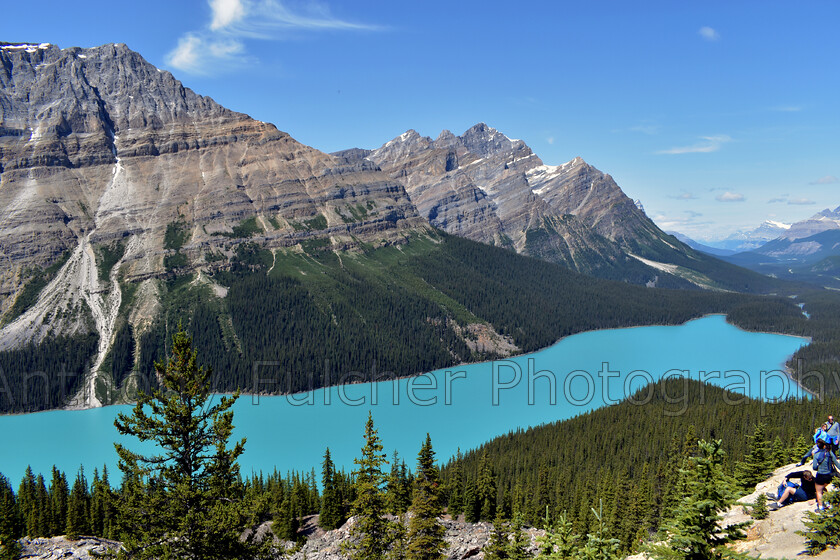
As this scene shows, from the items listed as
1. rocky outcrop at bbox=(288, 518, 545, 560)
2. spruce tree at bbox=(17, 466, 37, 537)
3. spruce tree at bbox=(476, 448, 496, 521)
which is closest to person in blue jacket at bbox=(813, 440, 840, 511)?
rocky outcrop at bbox=(288, 518, 545, 560)

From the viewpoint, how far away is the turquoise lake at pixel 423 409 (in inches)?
3927

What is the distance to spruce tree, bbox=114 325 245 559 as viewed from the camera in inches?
778

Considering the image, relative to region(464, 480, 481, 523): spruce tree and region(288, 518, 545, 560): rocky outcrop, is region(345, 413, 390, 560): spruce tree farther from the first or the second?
region(464, 480, 481, 523): spruce tree

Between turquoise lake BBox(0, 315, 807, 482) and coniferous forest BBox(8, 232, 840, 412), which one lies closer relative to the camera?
turquoise lake BBox(0, 315, 807, 482)

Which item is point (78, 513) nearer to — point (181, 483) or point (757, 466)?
point (181, 483)

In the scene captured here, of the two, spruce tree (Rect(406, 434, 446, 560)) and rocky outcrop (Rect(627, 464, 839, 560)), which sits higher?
rocky outcrop (Rect(627, 464, 839, 560))

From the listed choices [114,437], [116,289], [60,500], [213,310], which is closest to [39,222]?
[116,289]

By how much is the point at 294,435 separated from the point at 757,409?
83244 millimetres

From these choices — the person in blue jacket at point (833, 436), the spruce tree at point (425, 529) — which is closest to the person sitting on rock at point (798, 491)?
the person in blue jacket at point (833, 436)

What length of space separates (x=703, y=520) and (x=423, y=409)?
11299 cm

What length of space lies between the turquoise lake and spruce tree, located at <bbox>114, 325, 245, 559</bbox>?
72.8 m

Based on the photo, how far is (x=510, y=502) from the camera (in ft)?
200

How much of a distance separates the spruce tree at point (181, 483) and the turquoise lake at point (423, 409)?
239 ft

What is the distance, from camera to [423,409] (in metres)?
126
